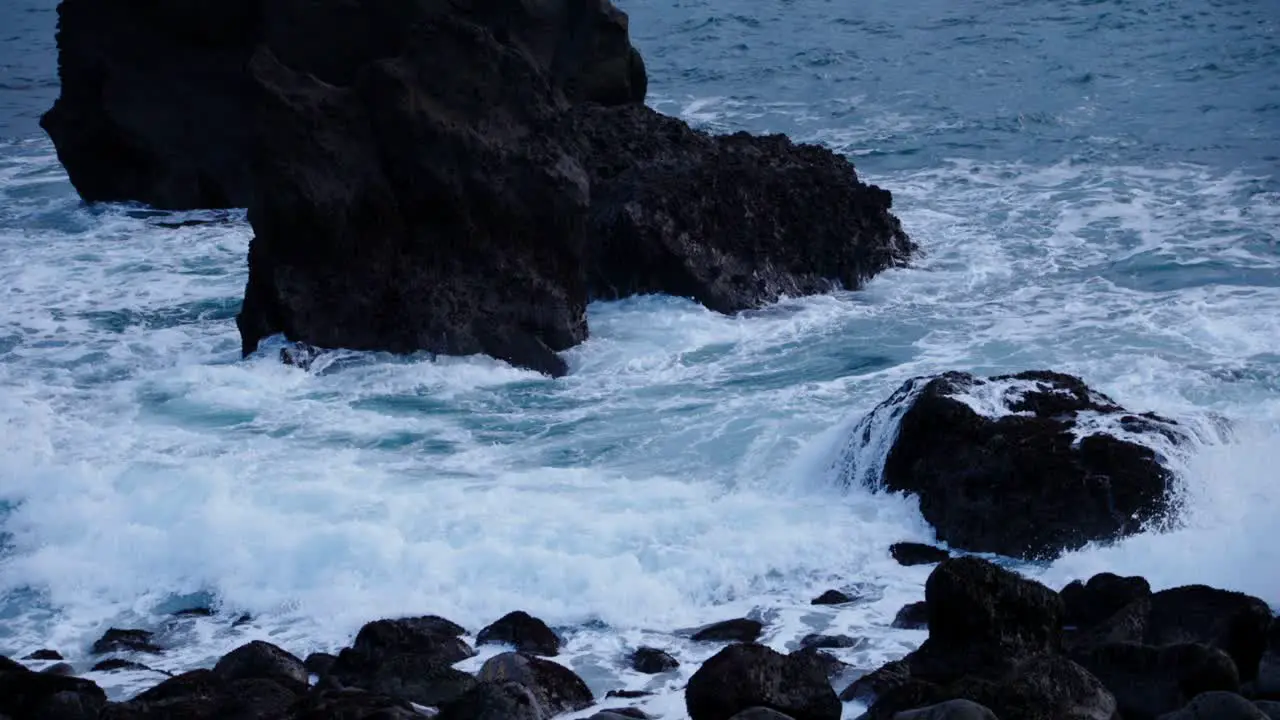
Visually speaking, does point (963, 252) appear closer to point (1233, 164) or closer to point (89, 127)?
point (1233, 164)

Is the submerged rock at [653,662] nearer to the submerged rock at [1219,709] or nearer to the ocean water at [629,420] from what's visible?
the ocean water at [629,420]

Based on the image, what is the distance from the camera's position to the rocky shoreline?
6.63 meters

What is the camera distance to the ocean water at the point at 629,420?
29.3ft

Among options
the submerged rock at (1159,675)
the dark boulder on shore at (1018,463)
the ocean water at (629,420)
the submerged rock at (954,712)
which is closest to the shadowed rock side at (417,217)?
the ocean water at (629,420)

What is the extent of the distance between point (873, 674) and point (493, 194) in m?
7.00

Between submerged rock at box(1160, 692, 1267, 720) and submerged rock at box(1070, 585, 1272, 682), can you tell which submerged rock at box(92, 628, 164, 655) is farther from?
submerged rock at box(1160, 692, 1267, 720)

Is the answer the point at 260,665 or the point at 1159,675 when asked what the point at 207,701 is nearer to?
the point at 260,665

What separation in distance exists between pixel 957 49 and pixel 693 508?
18.5 meters

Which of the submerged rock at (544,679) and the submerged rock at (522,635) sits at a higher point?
the submerged rock at (544,679)

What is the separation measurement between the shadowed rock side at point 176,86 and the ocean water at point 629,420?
2.47 ft

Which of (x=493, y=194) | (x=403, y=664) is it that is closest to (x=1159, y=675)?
(x=403, y=664)

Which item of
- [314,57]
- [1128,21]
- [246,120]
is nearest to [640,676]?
[314,57]

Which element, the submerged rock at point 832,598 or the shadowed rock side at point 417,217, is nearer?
the submerged rock at point 832,598

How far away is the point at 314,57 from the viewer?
55.0ft
